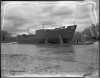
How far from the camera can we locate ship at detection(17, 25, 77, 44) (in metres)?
1.01

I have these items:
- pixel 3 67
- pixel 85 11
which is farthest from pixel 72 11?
pixel 3 67

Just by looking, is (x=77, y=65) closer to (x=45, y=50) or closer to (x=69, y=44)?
(x=69, y=44)

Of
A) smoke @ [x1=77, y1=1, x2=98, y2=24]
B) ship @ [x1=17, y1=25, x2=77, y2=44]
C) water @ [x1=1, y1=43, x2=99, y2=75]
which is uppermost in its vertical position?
smoke @ [x1=77, y1=1, x2=98, y2=24]

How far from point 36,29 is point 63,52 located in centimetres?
30

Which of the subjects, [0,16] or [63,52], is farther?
[63,52]

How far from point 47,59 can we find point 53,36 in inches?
7.7

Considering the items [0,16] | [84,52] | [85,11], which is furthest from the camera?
[84,52]

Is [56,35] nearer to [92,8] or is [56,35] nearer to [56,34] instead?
[56,34]

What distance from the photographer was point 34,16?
1.06 meters

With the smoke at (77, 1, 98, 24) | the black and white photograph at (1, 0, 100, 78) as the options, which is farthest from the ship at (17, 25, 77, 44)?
the smoke at (77, 1, 98, 24)

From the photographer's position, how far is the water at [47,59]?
40.3 inches

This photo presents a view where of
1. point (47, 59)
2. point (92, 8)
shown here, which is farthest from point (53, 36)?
point (92, 8)

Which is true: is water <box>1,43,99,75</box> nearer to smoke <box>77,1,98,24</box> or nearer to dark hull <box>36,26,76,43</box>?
dark hull <box>36,26,76,43</box>

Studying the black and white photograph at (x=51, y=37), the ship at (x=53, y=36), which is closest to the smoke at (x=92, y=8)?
the black and white photograph at (x=51, y=37)
